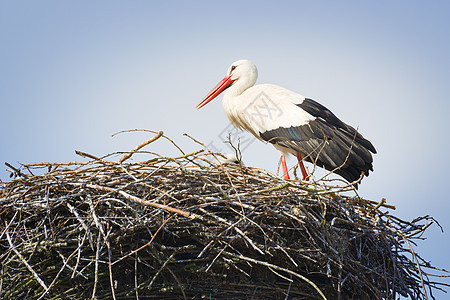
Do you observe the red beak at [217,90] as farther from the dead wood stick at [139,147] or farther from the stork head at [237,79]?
the dead wood stick at [139,147]

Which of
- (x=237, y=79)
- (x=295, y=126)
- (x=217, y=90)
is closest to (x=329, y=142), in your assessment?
(x=295, y=126)

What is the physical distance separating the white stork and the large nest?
133cm

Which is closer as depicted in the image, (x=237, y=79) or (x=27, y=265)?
(x=27, y=265)

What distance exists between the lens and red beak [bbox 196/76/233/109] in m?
6.15

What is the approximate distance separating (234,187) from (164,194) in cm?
42

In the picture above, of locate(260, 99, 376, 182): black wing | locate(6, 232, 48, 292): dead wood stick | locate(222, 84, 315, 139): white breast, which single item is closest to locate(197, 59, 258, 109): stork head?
locate(222, 84, 315, 139): white breast

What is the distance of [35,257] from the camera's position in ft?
11.2

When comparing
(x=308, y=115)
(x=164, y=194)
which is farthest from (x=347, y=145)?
(x=164, y=194)

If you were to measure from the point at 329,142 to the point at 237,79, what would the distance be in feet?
4.50

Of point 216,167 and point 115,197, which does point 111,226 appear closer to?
point 115,197

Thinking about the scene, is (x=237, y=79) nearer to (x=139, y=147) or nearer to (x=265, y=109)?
(x=265, y=109)

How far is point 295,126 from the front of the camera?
5.38 m

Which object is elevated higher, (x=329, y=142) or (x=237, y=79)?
(x=237, y=79)

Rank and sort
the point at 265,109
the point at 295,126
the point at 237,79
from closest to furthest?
the point at 295,126
the point at 265,109
the point at 237,79
